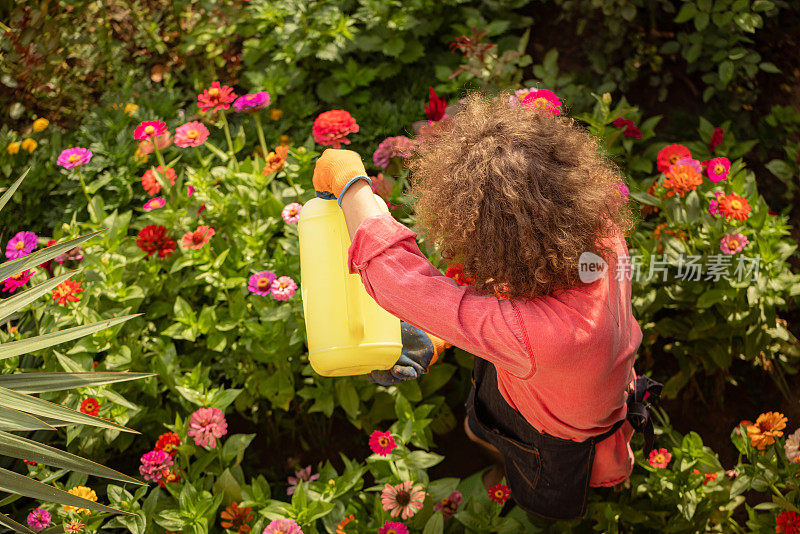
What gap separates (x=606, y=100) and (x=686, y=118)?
97 cm

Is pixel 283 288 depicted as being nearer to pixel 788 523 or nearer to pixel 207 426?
pixel 207 426

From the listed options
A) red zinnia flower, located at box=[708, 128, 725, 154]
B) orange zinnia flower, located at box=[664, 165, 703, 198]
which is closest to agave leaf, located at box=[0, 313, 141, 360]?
orange zinnia flower, located at box=[664, 165, 703, 198]

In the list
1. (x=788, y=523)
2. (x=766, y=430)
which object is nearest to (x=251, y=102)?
(x=766, y=430)

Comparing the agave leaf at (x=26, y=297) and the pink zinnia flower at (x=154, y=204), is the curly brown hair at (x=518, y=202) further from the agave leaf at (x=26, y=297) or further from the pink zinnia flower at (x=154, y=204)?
the pink zinnia flower at (x=154, y=204)

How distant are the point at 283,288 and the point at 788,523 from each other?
53.1 inches

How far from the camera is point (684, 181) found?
1.75 meters

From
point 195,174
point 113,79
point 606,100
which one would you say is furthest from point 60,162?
point 606,100

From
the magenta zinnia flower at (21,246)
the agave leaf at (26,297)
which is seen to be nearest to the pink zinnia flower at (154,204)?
the magenta zinnia flower at (21,246)

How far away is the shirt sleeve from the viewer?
1.02m

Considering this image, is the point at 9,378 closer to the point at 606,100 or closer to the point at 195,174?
the point at 195,174

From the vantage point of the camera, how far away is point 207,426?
1.55m

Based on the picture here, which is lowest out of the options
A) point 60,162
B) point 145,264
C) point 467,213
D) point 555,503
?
point 555,503

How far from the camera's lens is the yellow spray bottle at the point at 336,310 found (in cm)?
125

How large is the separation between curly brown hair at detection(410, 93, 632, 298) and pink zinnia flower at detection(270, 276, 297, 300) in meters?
0.67
